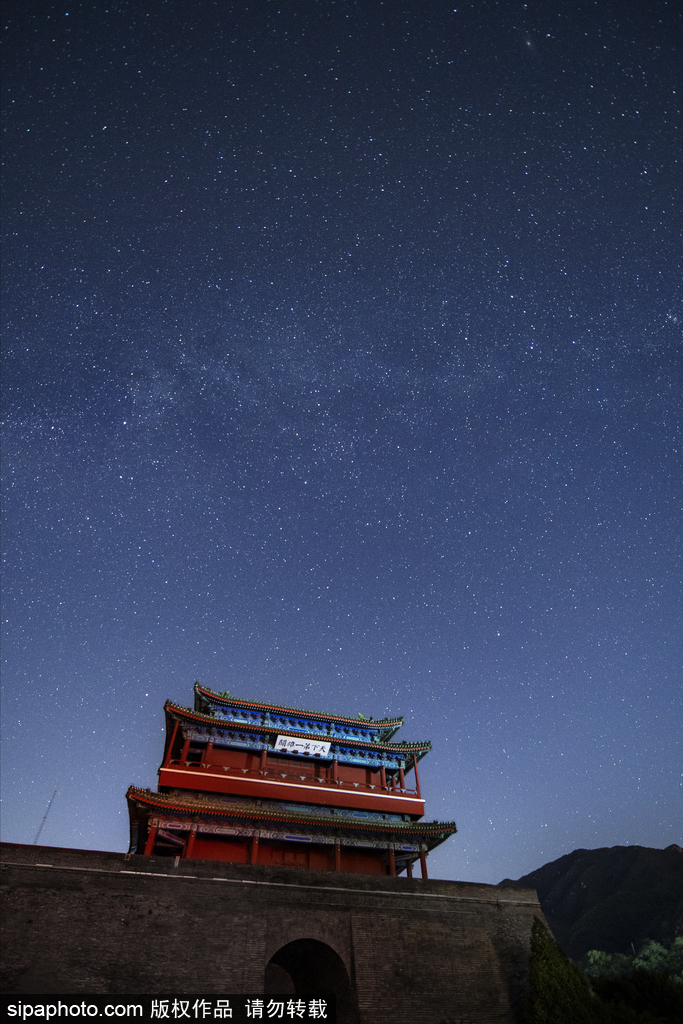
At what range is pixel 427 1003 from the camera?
49.1 ft

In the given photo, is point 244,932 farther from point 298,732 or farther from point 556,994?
point 298,732

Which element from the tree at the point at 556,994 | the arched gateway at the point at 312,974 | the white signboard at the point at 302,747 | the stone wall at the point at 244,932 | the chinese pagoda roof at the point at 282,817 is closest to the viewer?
the stone wall at the point at 244,932

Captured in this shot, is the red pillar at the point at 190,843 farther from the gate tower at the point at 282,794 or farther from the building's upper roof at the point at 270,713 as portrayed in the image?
the building's upper roof at the point at 270,713

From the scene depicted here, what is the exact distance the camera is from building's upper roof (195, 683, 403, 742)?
23.0 meters

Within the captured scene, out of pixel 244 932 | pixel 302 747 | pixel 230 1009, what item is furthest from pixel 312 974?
pixel 302 747

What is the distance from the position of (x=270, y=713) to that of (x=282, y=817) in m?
4.51

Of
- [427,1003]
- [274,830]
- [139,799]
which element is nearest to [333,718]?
[274,830]

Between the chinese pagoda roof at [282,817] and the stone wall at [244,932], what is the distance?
10.7ft

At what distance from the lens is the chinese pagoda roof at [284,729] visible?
72.3 ft

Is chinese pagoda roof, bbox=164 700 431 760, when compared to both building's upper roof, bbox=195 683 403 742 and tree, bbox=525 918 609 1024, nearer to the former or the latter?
building's upper roof, bbox=195 683 403 742

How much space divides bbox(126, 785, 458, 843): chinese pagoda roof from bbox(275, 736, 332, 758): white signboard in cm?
282

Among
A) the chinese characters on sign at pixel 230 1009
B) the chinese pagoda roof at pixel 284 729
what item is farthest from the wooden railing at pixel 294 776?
the chinese characters on sign at pixel 230 1009

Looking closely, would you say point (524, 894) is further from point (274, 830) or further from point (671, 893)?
point (671, 893)

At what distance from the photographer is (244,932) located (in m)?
14.7
